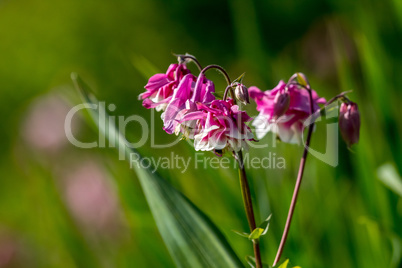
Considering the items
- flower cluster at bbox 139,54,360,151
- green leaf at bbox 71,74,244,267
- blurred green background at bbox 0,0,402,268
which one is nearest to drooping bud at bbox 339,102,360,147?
flower cluster at bbox 139,54,360,151

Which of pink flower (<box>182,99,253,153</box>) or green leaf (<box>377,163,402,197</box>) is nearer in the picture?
pink flower (<box>182,99,253,153</box>)

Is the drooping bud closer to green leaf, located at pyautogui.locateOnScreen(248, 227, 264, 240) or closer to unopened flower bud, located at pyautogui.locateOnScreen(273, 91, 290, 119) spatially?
unopened flower bud, located at pyautogui.locateOnScreen(273, 91, 290, 119)

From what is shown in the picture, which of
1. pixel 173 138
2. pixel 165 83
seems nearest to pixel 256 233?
pixel 165 83

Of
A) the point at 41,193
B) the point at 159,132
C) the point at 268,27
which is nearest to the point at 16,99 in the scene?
the point at 159,132

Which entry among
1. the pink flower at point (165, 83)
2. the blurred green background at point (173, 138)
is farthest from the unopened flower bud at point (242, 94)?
the blurred green background at point (173, 138)

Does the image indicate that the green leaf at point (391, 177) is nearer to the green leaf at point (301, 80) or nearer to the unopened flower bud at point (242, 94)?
the green leaf at point (301, 80)

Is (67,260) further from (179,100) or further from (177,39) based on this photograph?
(177,39)

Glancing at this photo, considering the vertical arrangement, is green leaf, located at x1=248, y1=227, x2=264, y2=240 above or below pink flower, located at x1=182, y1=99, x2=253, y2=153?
below
